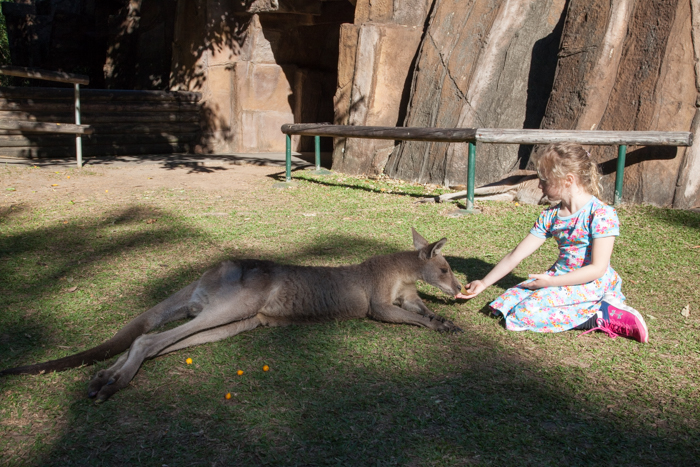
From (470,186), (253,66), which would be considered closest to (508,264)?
(470,186)

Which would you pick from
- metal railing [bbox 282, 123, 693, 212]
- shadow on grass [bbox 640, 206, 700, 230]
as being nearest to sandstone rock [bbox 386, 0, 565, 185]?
metal railing [bbox 282, 123, 693, 212]

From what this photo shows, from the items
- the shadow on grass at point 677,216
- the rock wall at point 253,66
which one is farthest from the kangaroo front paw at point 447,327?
the rock wall at point 253,66

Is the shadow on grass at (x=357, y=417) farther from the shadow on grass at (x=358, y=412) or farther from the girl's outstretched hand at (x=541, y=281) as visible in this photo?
the girl's outstretched hand at (x=541, y=281)

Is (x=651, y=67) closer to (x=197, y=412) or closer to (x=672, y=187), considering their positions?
(x=672, y=187)

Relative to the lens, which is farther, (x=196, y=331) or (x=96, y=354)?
(x=196, y=331)

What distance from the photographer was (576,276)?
12.2 ft

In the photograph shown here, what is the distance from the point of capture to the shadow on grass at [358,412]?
8.30ft

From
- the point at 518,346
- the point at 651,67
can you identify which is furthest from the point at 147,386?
the point at 651,67

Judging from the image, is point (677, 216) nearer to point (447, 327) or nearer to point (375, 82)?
point (447, 327)

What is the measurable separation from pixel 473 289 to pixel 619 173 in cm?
377

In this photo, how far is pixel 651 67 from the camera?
706 cm

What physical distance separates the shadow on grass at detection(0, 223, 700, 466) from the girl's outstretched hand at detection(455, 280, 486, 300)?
1.12ft

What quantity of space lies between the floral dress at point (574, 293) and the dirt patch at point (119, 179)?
18.2ft

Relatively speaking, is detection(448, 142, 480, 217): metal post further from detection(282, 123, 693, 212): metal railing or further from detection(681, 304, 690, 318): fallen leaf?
detection(681, 304, 690, 318): fallen leaf
